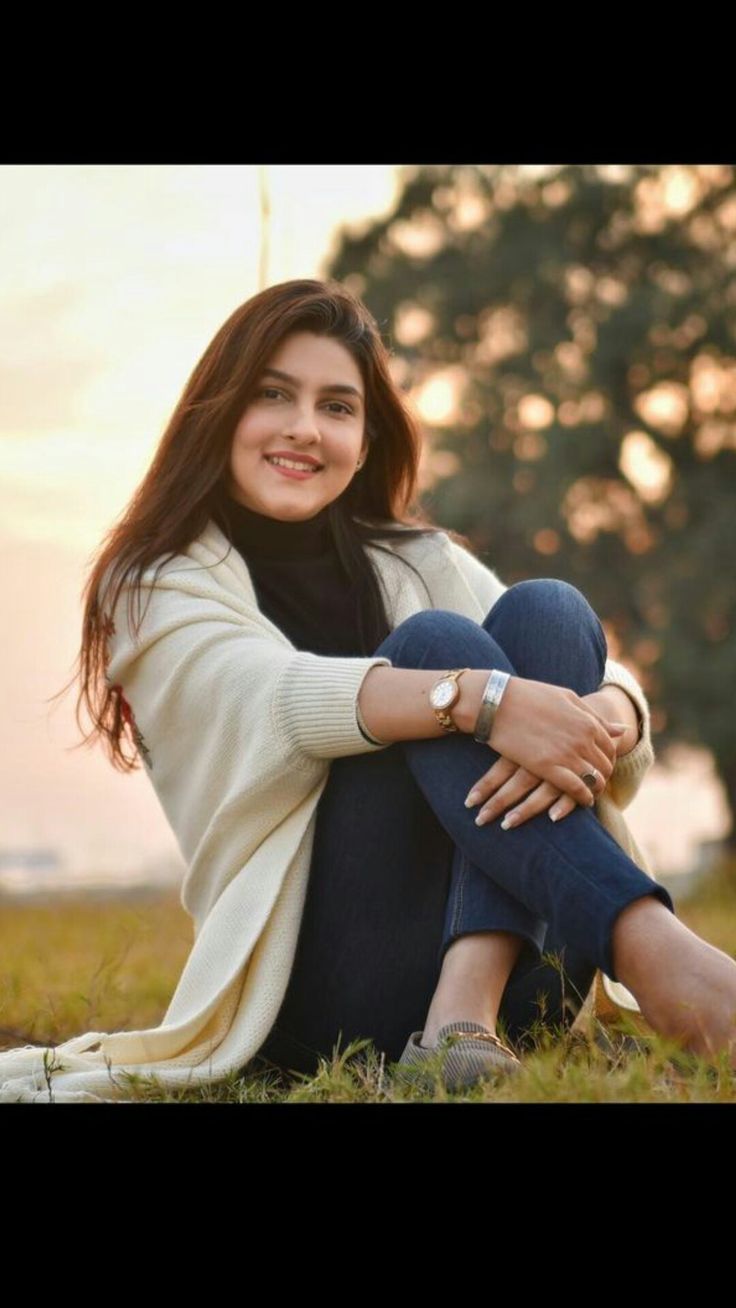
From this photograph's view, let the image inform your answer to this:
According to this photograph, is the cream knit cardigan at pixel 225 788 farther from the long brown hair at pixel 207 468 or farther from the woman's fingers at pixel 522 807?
the woman's fingers at pixel 522 807

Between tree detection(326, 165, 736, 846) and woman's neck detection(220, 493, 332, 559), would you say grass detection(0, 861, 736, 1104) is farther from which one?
tree detection(326, 165, 736, 846)

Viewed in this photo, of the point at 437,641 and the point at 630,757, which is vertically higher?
the point at 437,641

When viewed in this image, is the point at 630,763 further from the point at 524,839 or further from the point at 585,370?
the point at 585,370

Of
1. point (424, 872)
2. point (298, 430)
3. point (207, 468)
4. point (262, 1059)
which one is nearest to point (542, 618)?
point (424, 872)

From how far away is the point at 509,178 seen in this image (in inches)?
376

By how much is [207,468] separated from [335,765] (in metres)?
0.58

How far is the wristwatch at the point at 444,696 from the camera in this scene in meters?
2.26

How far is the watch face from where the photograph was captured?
2.26 m

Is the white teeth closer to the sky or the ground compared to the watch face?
closer to the sky

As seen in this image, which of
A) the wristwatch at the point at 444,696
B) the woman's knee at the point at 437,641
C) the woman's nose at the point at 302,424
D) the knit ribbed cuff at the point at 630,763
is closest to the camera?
the wristwatch at the point at 444,696

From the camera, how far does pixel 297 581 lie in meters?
2.82

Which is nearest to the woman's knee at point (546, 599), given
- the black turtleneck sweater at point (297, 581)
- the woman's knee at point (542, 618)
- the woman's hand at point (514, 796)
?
the woman's knee at point (542, 618)

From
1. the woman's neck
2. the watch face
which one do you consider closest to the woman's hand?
the watch face
